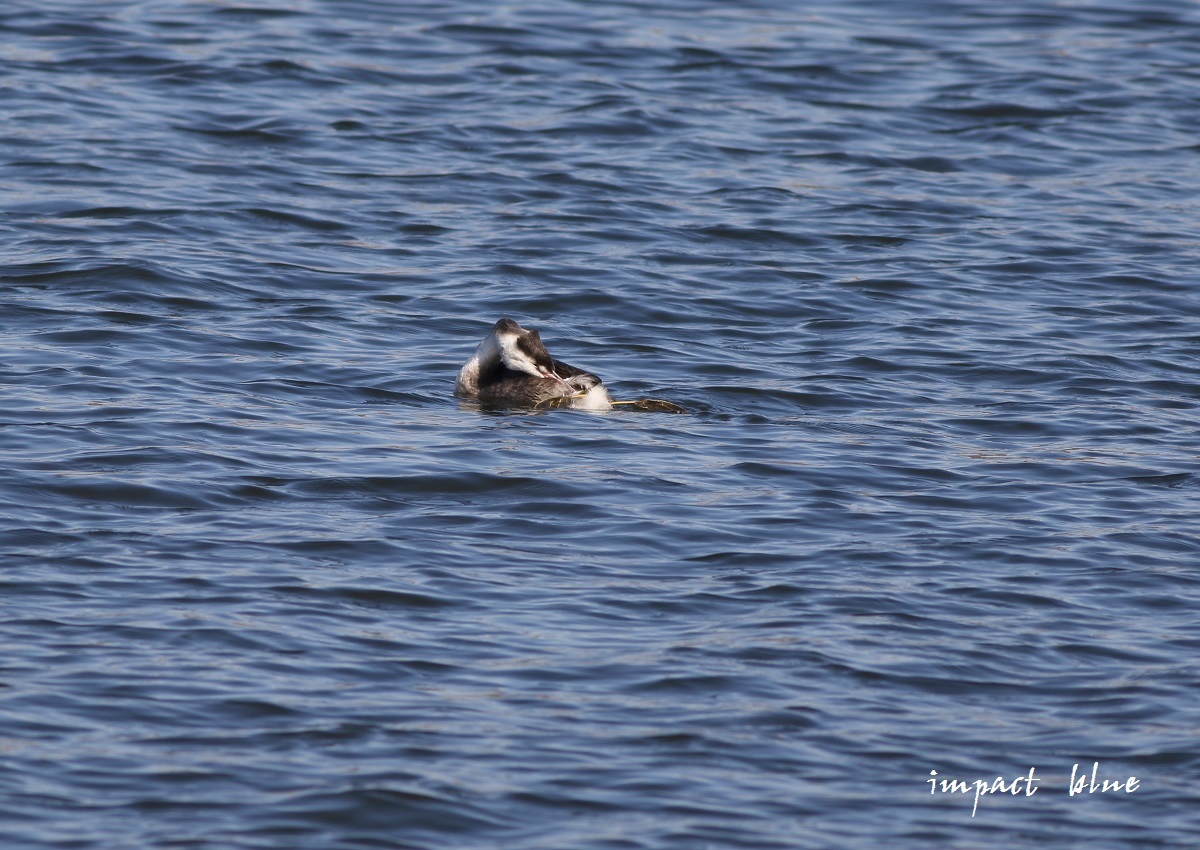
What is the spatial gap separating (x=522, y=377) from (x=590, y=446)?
96 centimetres

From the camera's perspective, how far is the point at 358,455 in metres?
10.2

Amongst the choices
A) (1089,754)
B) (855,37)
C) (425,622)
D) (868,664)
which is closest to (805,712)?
(868,664)

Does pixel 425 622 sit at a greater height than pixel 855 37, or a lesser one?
lesser

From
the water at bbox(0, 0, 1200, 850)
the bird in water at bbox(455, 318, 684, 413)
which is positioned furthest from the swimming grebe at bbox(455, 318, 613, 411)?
the water at bbox(0, 0, 1200, 850)

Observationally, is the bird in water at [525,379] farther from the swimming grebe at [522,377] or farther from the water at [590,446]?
the water at [590,446]

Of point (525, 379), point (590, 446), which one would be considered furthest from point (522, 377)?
point (590, 446)

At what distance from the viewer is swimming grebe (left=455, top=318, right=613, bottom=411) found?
37.9 feet

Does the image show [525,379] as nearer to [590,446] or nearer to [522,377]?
[522,377]

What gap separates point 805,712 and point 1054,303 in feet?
26.2

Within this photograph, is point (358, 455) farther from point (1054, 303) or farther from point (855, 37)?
point (855, 37)

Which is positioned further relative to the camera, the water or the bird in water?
the bird in water

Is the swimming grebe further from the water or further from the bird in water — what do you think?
the water

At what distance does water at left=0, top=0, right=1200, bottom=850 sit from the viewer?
21.8 ft

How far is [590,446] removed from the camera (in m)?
10.9
